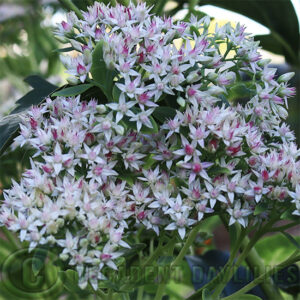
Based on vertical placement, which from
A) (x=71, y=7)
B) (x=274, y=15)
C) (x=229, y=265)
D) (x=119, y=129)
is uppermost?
(x=71, y=7)

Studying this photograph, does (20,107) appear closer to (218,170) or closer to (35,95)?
(35,95)

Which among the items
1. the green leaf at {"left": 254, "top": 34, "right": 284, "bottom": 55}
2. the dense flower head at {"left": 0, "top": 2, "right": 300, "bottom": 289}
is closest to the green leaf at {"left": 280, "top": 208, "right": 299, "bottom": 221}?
the dense flower head at {"left": 0, "top": 2, "right": 300, "bottom": 289}

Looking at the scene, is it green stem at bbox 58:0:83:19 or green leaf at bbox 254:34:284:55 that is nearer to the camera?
green stem at bbox 58:0:83:19

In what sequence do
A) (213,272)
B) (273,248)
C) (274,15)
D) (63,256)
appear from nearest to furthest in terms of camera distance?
(63,256) < (213,272) < (273,248) < (274,15)

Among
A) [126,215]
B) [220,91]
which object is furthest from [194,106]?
[126,215]

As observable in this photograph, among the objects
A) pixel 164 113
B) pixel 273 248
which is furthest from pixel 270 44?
pixel 164 113

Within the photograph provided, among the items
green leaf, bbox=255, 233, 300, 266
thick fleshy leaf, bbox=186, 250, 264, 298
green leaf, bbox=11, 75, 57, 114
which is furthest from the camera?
green leaf, bbox=255, 233, 300, 266

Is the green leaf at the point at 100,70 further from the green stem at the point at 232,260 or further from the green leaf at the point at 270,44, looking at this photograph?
the green leaf at the point at 270,44

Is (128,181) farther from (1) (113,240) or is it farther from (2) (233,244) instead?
(2) (233,244)

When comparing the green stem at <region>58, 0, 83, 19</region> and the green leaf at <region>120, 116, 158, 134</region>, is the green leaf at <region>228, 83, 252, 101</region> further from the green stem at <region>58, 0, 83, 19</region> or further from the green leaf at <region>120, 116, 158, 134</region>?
the green stem at <region>58, 0, 83, 19</region>
